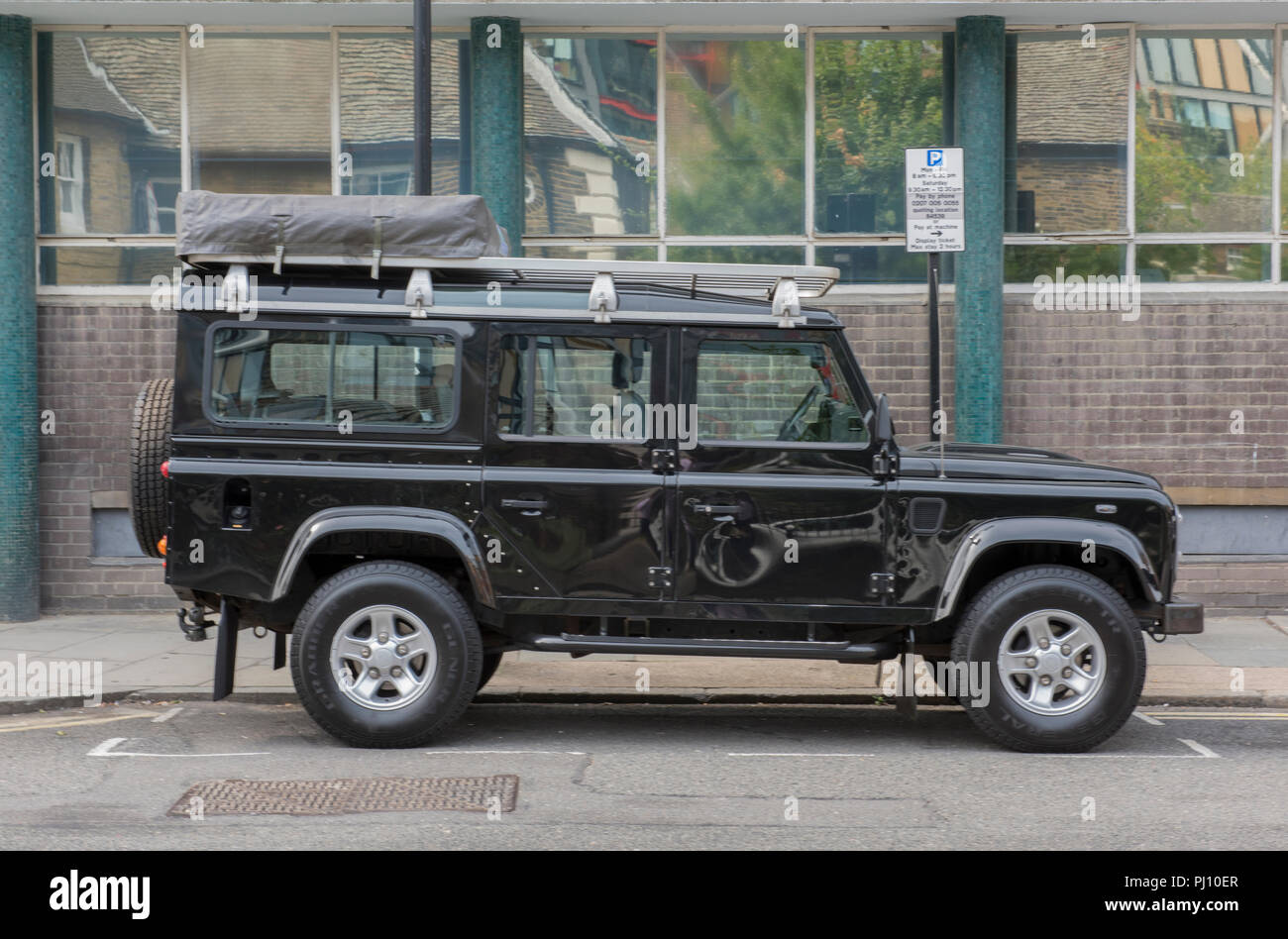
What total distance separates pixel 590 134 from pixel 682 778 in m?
7.06

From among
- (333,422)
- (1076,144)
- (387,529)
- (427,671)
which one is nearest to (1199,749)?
(427,671)

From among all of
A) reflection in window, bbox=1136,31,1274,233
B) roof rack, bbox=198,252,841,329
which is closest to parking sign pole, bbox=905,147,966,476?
roof rack, bbox=198,252,841,329

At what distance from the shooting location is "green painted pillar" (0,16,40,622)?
37.8ft

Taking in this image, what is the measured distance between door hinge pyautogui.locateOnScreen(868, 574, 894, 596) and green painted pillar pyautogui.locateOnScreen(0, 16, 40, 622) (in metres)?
7.77

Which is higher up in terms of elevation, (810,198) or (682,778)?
(810,198)

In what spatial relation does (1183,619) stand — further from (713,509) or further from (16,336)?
(16,336)

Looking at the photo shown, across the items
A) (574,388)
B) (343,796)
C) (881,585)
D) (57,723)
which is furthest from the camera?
(57,723)

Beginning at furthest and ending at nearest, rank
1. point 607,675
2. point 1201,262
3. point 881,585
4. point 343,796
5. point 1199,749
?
point 1201,262, point 607,675, point 1199,749, point 881,585, point 343,796

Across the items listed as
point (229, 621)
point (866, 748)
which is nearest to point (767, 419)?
point (866, 748)

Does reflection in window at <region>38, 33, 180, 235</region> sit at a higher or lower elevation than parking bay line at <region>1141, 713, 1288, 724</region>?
higher

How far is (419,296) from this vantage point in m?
7.29

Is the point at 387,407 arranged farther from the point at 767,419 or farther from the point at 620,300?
the point at 767,419

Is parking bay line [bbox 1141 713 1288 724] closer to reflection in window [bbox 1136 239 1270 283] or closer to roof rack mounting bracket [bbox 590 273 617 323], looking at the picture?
roof rack mounting bracket [bbox 590 273 617 323]

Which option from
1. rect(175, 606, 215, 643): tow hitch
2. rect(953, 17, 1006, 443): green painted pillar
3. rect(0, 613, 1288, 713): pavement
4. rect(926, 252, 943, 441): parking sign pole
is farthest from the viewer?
rect(953, 17, 1006, 443): green painted pillar
